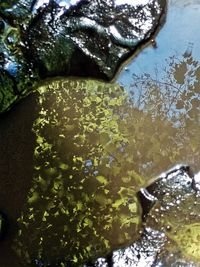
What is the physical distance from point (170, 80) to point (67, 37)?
0.51 m

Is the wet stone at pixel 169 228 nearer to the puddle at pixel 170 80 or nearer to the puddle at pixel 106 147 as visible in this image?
the puddle at pixel 106 147

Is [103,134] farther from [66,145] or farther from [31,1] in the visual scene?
[31,1]

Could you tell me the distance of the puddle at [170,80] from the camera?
2.26 meters

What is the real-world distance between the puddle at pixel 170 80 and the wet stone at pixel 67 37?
66 mm

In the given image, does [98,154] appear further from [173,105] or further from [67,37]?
[67,37]

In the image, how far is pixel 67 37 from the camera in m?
2.31

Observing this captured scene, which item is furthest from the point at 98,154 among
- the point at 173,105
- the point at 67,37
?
the point at 67,37

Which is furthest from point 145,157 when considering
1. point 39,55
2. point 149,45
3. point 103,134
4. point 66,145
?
point 39,55

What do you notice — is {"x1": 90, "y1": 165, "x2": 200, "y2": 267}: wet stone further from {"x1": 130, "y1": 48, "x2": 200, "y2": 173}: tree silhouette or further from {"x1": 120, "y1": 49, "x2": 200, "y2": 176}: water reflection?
{"x1": 130, "y1": 48, "x2": 200, "y2": 173}: tree silhouette

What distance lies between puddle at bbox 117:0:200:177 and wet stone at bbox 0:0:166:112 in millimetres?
66

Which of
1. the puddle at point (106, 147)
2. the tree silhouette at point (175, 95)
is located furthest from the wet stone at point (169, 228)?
the tree silhouette at point (175, 95)

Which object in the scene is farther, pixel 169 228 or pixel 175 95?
pixel 175 95

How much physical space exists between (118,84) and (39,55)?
15.2 inches

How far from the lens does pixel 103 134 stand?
2.27 metres
